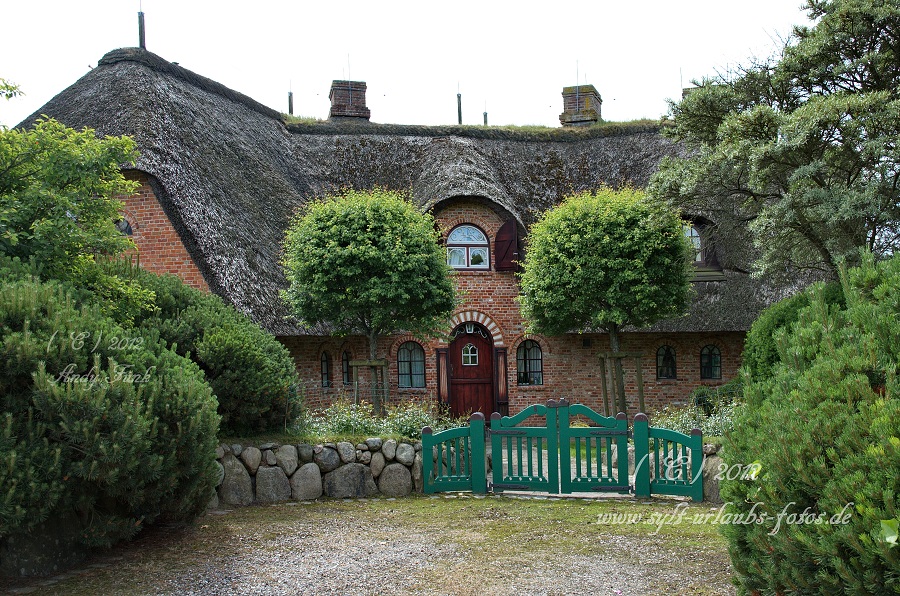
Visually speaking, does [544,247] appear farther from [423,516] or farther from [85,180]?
[85,180]

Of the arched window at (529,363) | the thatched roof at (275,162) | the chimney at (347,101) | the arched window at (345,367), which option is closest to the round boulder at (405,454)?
the thatched roof at (275,162)

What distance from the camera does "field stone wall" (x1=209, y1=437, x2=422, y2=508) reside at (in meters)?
9.05

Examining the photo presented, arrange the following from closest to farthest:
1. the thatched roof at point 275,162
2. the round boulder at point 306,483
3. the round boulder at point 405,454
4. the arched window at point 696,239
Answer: the round boulder at point 306,483 → the round boulder at point 405,454 → the thatched roof at point 275,162 → the arched window at point 696,239

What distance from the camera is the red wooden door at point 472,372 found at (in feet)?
60.7

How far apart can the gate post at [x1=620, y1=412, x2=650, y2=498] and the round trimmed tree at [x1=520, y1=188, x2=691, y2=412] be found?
17.4ft

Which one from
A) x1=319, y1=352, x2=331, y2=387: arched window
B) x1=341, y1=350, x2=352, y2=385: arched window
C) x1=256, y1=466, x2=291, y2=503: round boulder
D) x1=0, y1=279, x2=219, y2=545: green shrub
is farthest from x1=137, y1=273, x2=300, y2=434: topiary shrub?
x1=341, y1=350, x2=352, y2=385: arched window

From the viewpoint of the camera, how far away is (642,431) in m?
9.27

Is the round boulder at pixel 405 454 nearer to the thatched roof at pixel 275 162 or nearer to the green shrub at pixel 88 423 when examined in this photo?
the green shrub at pixel 88 423

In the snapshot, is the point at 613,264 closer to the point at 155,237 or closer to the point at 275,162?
the point at 155,237

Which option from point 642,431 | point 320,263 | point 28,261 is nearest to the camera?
point 28,261

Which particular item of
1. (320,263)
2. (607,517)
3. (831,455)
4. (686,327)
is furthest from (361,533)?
(686,327)

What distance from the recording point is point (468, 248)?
1830 cm

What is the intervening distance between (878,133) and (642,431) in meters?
5.58

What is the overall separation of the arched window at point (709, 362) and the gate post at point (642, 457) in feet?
33.1
